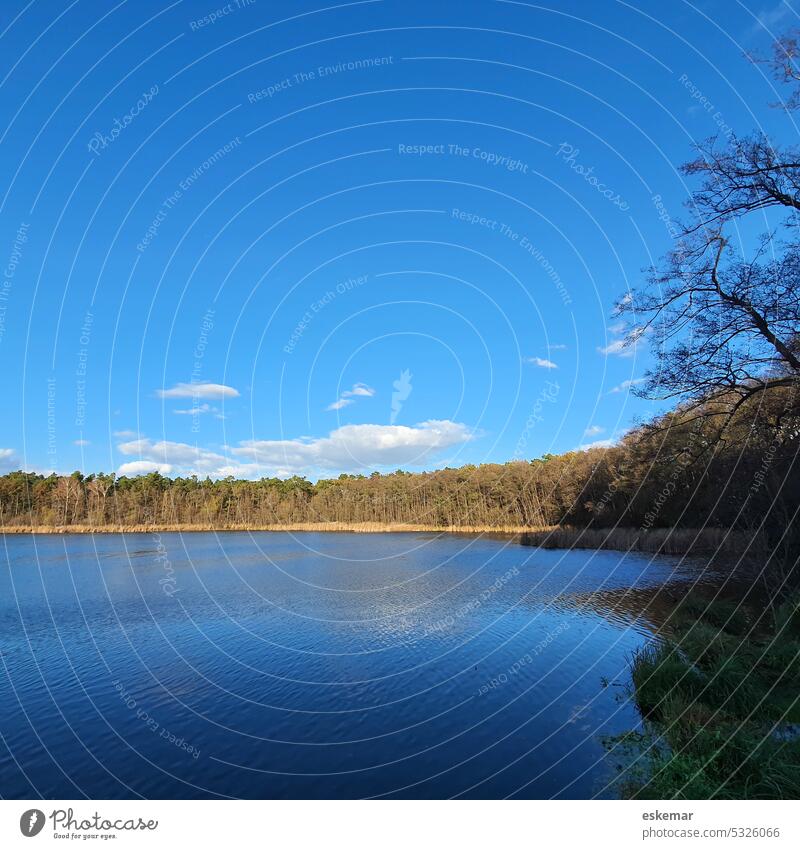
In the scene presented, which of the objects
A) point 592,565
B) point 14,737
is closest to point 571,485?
point 592,565

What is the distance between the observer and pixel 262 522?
11294cm

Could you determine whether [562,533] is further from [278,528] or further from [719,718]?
[278,528]

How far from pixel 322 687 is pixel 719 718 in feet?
34.5
